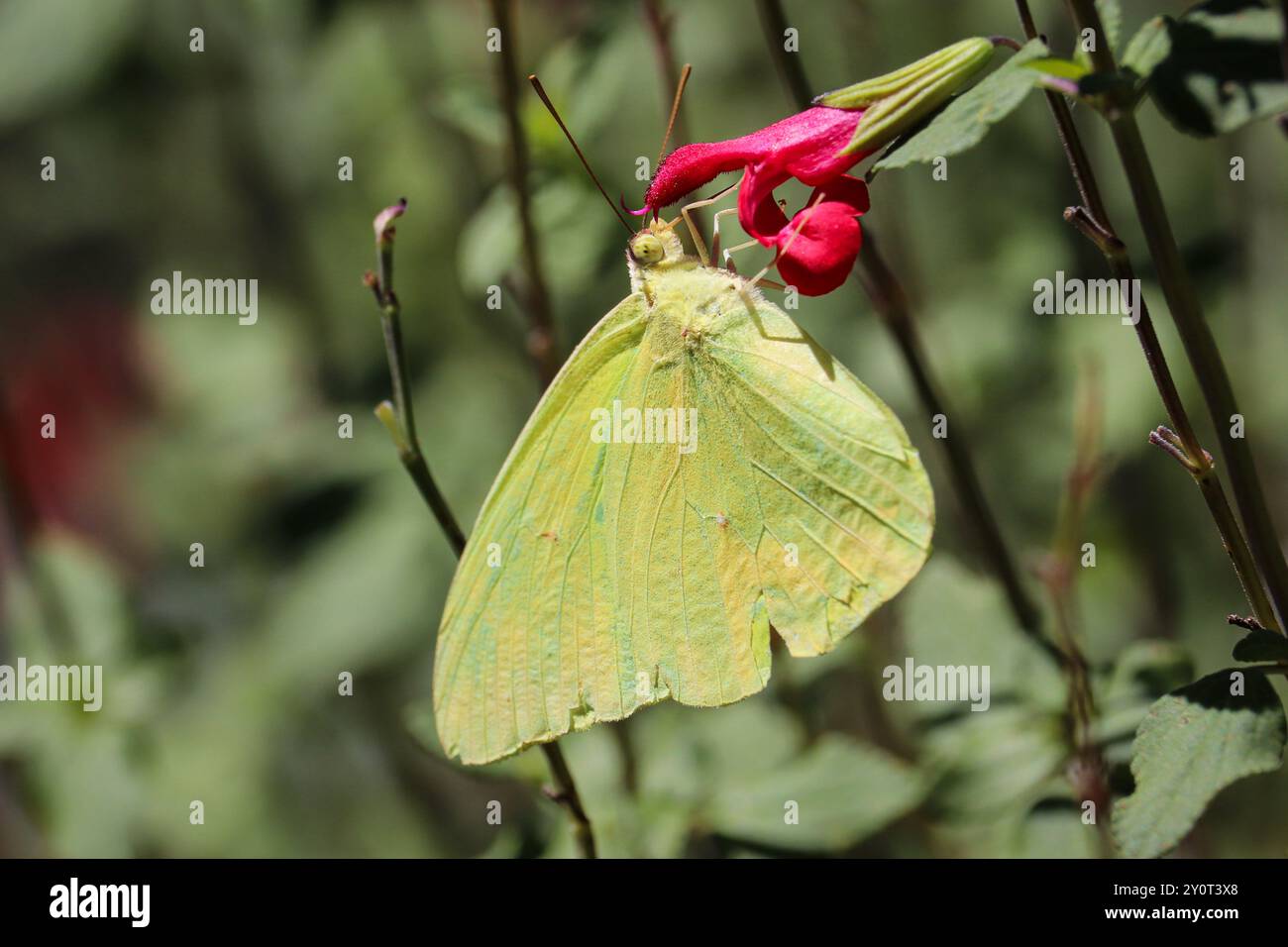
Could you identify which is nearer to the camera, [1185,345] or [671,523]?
[1185,345]

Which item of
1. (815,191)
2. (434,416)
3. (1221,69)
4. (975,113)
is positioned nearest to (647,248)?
(815,191)

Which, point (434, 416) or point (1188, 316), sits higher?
point (434, 416)

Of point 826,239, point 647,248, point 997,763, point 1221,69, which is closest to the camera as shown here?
point 1221,69

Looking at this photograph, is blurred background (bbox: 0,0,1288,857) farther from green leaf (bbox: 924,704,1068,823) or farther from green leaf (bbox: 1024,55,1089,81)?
green leaf (bbox: 1024,55,1089,81)

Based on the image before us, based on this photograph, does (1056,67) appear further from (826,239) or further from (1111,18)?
(826,239)

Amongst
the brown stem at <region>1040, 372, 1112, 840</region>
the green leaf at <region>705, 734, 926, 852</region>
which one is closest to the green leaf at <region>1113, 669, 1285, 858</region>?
the brown stem at <region>1040, 372, 1112, 840</region>

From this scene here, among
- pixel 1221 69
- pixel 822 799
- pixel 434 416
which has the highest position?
pixel 434 416

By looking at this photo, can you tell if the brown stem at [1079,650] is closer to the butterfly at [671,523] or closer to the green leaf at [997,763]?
the green leaf at [997,763]
